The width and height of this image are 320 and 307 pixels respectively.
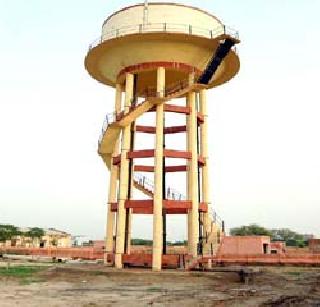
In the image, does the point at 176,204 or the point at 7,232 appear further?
the point at 7,232

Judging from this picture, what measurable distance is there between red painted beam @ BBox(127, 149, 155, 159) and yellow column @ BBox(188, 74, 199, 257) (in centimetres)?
238

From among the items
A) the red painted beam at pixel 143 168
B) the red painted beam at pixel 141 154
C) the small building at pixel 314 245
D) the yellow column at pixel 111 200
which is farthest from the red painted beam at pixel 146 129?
the small building at pixel 314 245

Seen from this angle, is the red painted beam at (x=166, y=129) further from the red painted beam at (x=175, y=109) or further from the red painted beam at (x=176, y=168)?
the red painted beam at (x=176, y=168)

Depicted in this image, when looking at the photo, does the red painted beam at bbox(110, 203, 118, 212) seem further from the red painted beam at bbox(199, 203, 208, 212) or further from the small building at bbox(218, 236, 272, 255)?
the small building at bbox(218, 236, 272, 255)

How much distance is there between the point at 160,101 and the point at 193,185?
5.33 m

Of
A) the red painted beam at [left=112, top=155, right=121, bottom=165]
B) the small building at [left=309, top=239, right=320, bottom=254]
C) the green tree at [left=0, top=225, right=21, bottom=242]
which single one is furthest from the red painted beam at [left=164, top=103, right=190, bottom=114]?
the green tree at [left=0, top=225, right=21, bottom=242]

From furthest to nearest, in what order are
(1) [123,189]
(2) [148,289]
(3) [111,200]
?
(3) [111,200], (1) [123,189], (2) [148,289]

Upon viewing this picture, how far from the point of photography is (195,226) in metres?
26.8

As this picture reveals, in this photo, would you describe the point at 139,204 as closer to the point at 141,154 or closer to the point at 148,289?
the point at 141,154

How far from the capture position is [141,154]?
90.3 feet

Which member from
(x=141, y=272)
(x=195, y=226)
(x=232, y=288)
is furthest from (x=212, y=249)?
(x=232, y=288)

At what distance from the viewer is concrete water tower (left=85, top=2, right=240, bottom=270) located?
87.8 feet

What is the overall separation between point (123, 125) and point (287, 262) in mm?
16241

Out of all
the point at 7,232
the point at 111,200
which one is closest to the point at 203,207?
the point at 111,200
